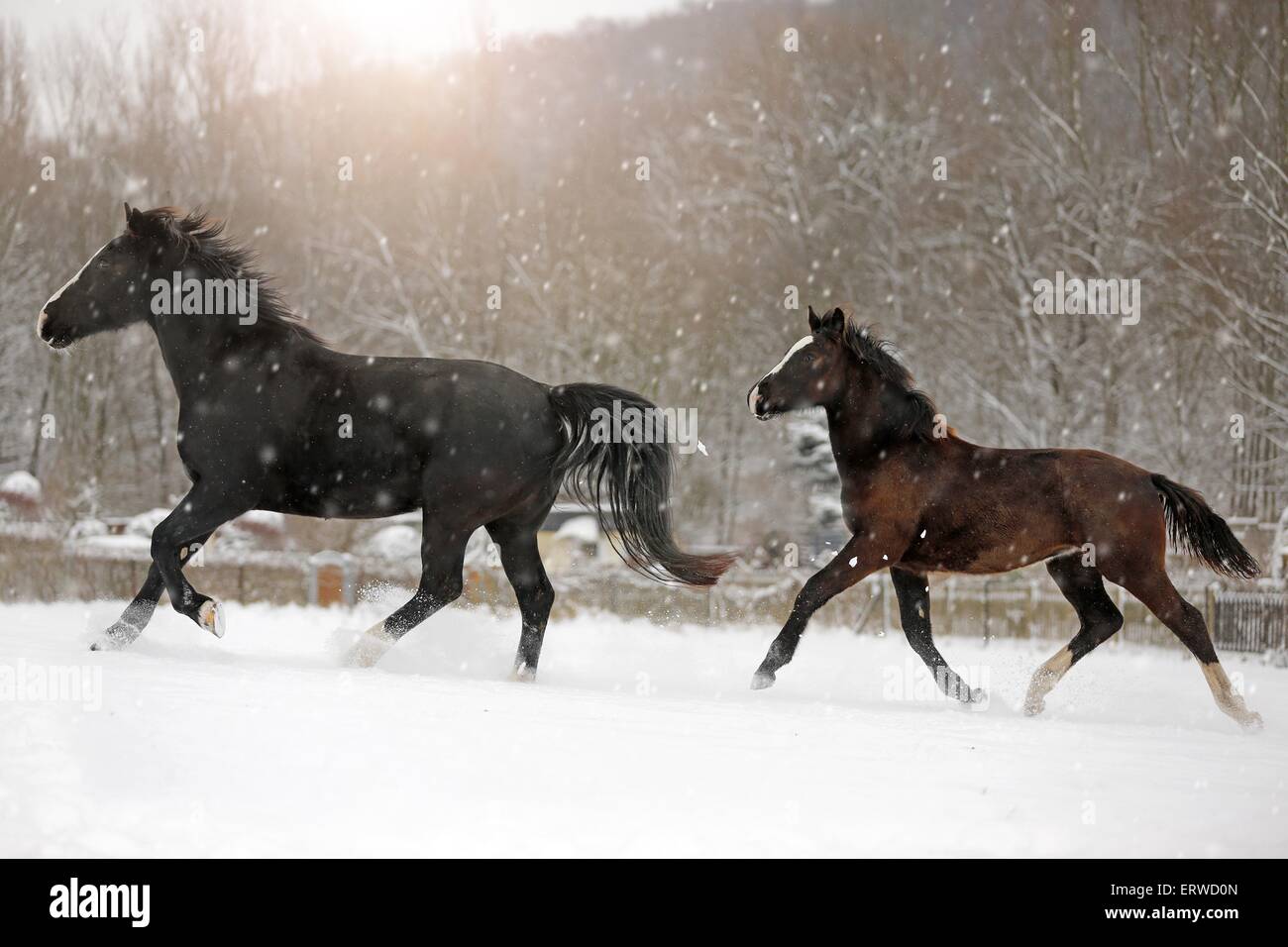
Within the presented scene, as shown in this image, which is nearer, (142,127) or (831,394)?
(831,394)

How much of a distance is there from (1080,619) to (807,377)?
2030 mm

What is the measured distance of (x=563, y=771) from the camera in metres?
4.30

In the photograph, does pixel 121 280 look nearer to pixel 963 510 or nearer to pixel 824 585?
pixel 824 585

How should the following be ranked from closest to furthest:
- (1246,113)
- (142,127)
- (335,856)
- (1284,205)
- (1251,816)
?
(335,856)
(1251,816)
(1284,205)
(1246,113)
(142,127)

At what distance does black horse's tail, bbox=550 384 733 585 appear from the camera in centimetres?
712

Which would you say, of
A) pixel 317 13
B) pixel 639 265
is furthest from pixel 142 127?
pixel 639 265

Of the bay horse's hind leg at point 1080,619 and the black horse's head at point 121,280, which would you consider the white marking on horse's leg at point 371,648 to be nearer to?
the black horse's head at point 121,280

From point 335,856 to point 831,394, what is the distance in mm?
4092

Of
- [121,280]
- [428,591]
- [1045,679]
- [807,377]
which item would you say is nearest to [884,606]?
[1045,679]

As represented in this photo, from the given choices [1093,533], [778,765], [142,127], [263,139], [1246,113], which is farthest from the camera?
[263,139]

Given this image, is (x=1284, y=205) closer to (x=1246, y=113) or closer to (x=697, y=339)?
(x=1246, y=113)

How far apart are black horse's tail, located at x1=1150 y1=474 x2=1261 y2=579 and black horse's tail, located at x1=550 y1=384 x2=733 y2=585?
8.02 feet

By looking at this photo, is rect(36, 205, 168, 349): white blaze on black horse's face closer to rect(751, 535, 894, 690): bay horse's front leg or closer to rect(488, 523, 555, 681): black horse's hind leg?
rect(488, 523, 555, 681): black horse's hind leg

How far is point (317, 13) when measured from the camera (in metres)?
29.3
